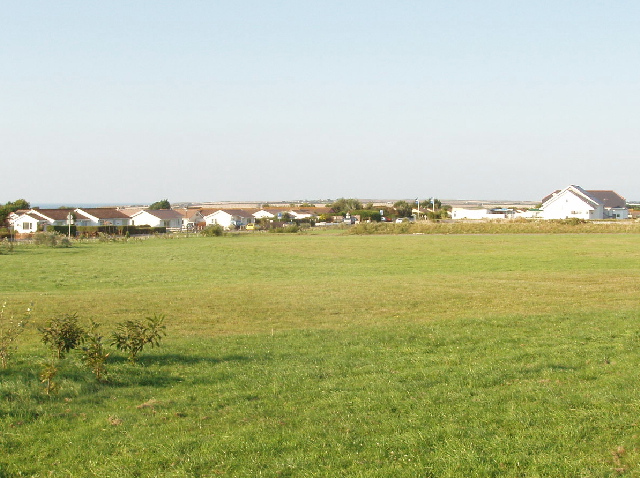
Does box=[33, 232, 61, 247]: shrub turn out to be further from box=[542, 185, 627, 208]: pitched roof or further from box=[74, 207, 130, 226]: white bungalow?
box=[542, 185, 627, 208]: pitched roof

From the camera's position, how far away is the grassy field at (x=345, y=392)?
253 inches

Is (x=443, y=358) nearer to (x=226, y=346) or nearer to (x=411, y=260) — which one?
(x=226, y=346)

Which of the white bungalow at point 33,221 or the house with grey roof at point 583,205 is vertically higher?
the house with grey roof at point 583,205

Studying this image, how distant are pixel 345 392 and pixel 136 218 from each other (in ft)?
416

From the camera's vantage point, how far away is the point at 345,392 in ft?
29.6

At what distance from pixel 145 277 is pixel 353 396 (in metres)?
26.1

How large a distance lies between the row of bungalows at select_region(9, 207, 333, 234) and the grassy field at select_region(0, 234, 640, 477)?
8031cm

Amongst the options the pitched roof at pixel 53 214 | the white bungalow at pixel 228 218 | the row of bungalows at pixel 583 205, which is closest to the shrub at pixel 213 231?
the pitched roof at pixel 53 214

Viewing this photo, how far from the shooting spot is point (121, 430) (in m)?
7.35

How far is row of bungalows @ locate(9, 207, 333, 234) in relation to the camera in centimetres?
9988

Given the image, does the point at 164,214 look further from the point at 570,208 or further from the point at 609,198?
the point at 609,198

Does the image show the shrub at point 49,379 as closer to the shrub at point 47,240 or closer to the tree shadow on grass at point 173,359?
the tree shadow on grass at point 173,359

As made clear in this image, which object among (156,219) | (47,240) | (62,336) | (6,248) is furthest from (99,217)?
(62,336)

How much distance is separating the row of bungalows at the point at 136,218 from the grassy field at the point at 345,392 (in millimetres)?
80307
